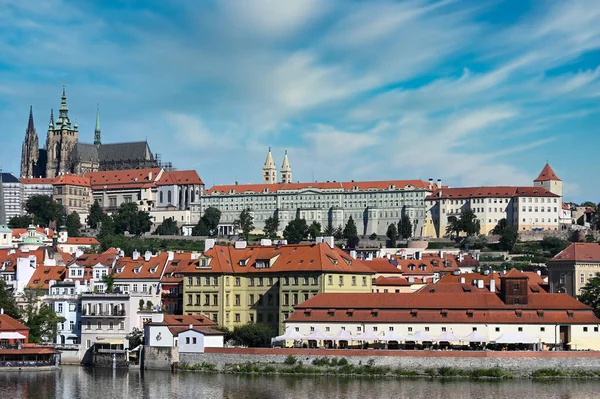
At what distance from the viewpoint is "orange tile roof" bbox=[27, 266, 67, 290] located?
87375 mm

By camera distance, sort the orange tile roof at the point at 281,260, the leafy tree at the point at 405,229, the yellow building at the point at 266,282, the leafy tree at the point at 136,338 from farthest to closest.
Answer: the leafy tree at the point at 405,229 → the orange tile roof at the point at 281,260 → the yellow building at the point at 266,282 → the leafy tree at the point at 136,338

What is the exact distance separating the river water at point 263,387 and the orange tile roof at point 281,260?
12777 millimetres

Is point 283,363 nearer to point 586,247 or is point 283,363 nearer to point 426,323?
point 426,323

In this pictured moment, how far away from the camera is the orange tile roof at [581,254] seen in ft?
307

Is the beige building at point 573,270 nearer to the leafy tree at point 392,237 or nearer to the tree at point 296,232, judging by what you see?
the tree at point 296,232

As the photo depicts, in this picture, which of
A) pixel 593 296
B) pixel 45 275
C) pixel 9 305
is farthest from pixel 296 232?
pixel 593 296

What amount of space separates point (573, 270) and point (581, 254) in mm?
1796

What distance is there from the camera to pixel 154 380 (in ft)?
212

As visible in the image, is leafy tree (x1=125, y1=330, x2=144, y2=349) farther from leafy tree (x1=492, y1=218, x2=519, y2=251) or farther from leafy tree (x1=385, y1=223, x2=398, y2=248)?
leafy tree (x1=385, y1=223, x2=398, y2=248)

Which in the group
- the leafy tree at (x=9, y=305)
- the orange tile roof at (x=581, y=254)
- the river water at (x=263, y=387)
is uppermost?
the orange tile roof at (x=581, y=254)

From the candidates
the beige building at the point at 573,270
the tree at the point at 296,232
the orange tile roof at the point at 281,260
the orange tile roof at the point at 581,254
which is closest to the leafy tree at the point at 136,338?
the orange tile roof at the point at 281,260

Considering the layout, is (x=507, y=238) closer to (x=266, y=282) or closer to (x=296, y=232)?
(x=296, y=232)

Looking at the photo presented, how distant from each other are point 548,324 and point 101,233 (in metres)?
127

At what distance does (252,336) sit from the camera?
72.9m
